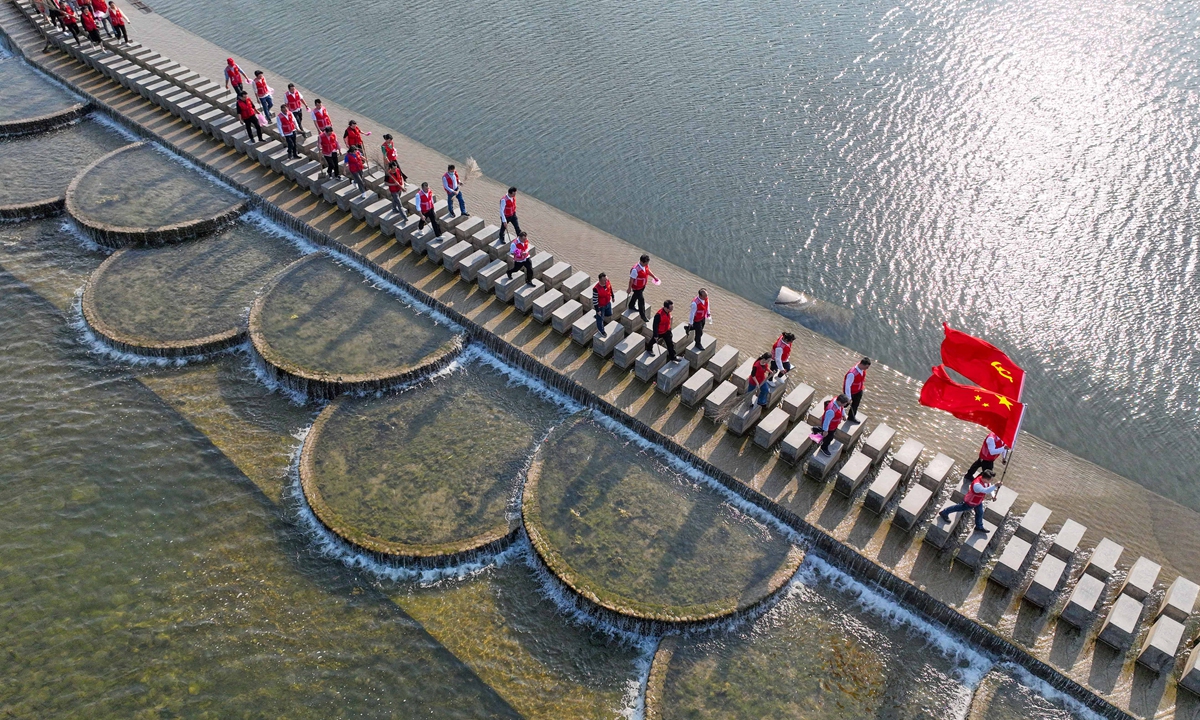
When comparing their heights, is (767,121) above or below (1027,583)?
above

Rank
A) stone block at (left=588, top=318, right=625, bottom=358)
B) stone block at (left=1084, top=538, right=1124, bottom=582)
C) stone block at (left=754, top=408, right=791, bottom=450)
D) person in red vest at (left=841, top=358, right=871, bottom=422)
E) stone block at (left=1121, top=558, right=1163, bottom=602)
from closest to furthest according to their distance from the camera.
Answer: stone block at (left=1121, top=558, right=1163, bottom=602) → stone block at (left=1084, top=538, right=1124, bottom=582) → person in red vest at (left=841, top=358, right=871, bottom=422) → stone block at (left=754, top=408, right=791, bottom=450) → stone block at (left=588, top=318, right=625, bottom=358)

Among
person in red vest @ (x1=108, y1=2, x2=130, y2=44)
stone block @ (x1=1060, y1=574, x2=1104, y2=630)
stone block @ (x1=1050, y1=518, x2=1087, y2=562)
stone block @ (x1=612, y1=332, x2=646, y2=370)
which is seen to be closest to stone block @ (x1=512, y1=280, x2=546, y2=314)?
stone block @ (x1=612, y1=332, x2=646, y2=370)

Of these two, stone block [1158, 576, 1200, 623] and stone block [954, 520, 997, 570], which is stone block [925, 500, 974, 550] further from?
stone block [1158, 576, 1200, 623]

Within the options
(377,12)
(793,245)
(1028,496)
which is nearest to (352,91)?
(377,12)

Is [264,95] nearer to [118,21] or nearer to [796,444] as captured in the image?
[118,21]

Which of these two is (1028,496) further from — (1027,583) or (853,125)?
(853,125)

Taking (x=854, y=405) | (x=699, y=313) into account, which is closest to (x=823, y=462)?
(x=854, y=405)
